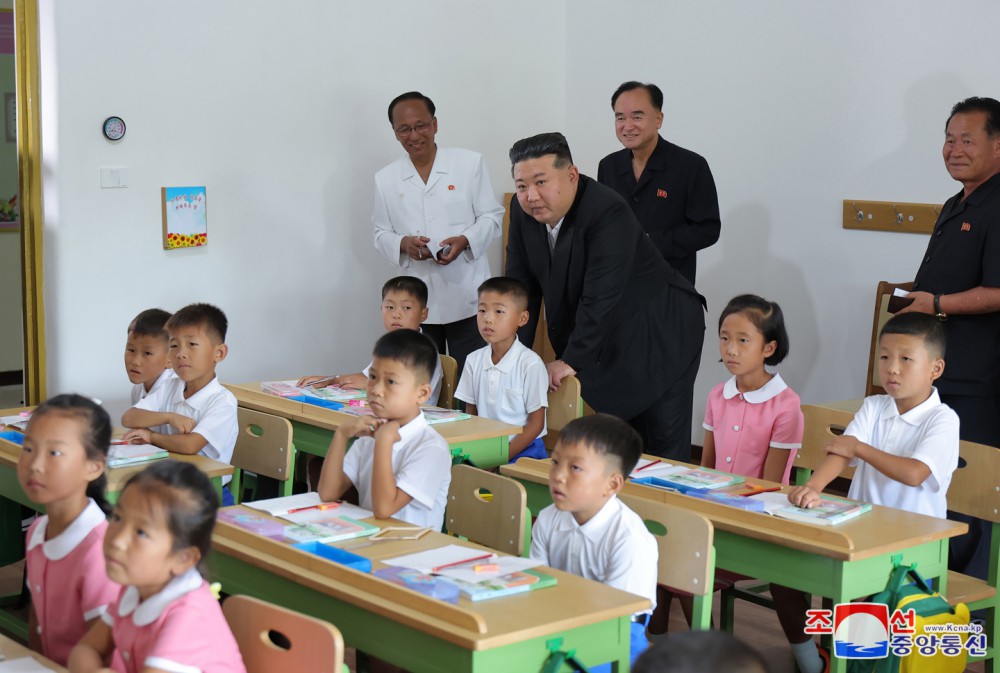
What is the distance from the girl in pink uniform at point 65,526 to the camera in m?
2.32

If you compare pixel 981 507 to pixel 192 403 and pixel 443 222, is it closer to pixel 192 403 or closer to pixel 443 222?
pixel 192 403

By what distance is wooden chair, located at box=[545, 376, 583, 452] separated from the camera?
4.01 metres

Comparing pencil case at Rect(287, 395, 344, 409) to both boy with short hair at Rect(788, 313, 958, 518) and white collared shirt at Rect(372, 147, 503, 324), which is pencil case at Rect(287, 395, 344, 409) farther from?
boy with short hair at Rect(788, 313, 958, 518)

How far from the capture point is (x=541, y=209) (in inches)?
150

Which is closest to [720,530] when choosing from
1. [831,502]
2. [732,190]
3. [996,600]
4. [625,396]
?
[831,502]

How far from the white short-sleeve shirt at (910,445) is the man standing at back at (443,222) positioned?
2496 millimetres

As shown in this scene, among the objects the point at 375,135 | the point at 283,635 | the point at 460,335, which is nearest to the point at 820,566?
the point at 283,635

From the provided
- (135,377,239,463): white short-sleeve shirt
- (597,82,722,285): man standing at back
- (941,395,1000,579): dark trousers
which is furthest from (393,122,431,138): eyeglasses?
(941,395,1000,579): dark trousers

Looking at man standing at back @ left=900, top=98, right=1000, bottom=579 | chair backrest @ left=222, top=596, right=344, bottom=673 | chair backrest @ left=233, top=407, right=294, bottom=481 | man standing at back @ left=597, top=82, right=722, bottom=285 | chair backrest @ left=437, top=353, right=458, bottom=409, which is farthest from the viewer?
man standing at back @ left=597, top=82, right=722, bottom=285

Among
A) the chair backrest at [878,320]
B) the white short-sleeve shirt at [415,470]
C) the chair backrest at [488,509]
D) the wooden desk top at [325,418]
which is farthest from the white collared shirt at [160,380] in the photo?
the chair backrest at [878,320]

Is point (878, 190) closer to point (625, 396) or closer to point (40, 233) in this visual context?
point (625, 396)

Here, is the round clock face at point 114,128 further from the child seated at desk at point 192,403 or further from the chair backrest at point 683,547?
the chair backrest at point 683,547

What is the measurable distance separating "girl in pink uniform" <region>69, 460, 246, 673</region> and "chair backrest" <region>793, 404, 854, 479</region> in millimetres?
2036

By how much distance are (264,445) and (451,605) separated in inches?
58.8
